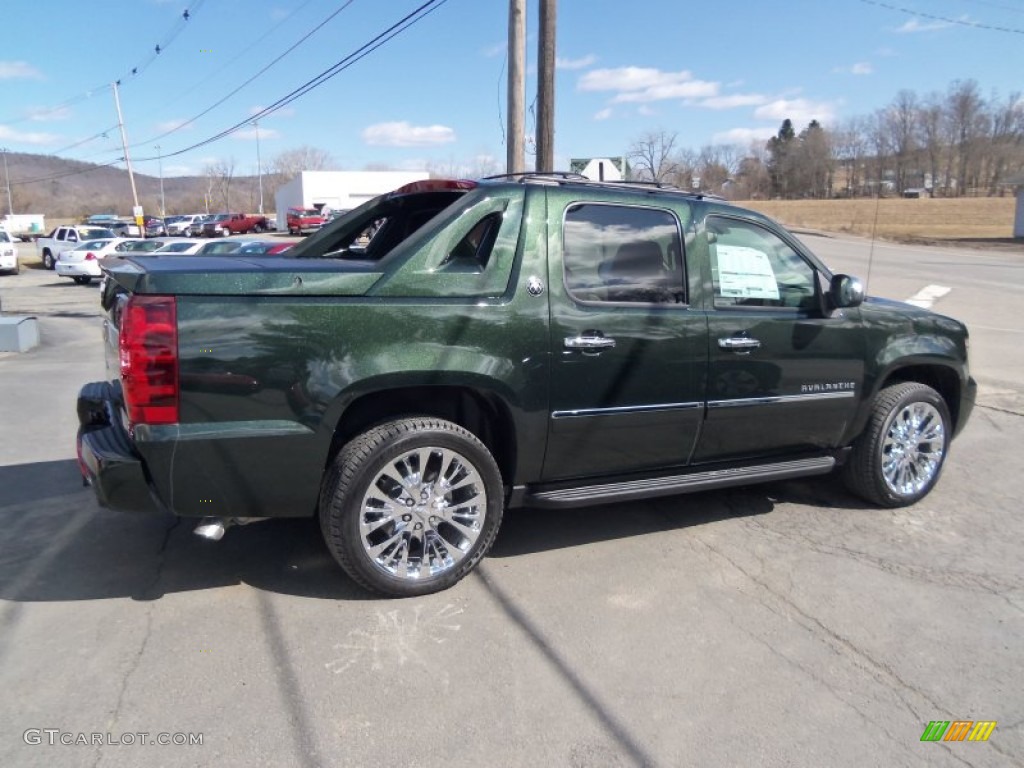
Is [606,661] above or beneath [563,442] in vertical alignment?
beneath

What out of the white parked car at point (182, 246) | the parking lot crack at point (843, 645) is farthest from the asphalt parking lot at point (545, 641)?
the white parked car at point (182, 246)

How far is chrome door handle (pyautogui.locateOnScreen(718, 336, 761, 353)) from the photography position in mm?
4137

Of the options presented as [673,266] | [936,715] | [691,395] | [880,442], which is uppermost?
[673,266]

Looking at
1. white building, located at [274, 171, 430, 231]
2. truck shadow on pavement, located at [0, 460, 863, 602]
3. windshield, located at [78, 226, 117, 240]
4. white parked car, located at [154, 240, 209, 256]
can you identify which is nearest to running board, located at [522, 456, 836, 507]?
truck shadow on pavement, located at [0, 460, 863, 602]

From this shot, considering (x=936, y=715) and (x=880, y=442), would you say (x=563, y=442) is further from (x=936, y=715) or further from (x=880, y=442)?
(x=880, y=442)

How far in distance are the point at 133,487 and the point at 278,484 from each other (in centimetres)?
59

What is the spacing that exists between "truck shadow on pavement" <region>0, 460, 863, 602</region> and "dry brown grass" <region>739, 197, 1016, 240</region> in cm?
4833

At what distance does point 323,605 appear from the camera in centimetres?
359

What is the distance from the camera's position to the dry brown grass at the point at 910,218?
52.6 meters

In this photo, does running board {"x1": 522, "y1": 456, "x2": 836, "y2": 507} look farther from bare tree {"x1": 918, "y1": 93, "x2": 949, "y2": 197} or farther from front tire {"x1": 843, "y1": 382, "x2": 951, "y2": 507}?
bare tree {"x1": 918, "y1": 93, "x2": 949, "y2": 197}

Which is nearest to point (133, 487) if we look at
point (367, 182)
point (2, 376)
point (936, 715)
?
point (936, 715)

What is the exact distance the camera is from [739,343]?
4164 mm

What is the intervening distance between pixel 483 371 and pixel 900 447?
2.95 m

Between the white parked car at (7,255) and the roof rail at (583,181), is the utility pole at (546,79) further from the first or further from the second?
the white parked car at (7,255)
